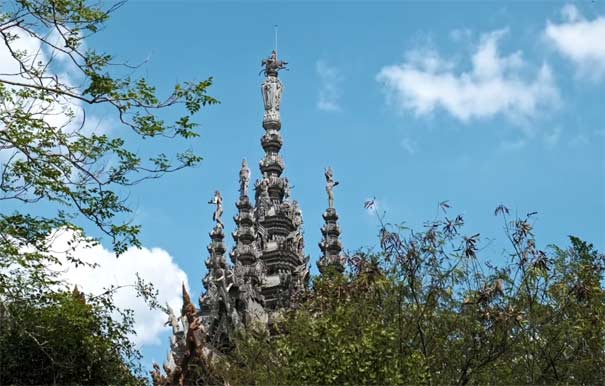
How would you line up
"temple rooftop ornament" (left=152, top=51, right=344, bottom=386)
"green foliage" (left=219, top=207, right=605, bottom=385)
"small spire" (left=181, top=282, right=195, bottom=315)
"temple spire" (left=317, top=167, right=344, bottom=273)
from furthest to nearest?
"temple spire" (left=317, top=167, right=344, bottom=273) → "temple rooftop ornament" (left=152, top=51, right=344, bottom=386) → "small spire" (left=181, top=282, right=195, bottom=315) → "green foliage" (left=219, top=207, right=605, bottom=385)

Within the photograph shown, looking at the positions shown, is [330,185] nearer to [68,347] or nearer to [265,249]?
[265,249]

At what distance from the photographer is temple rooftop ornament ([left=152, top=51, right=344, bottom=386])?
40.7 metres

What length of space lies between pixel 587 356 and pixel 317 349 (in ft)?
24.4

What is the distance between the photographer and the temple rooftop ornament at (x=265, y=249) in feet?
134

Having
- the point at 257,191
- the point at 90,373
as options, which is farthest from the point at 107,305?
the point at 257,191

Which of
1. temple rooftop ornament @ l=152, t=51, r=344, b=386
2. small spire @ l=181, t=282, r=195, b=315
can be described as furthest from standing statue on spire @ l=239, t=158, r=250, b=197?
small spire @ l=181, t=282, r=195, b=315

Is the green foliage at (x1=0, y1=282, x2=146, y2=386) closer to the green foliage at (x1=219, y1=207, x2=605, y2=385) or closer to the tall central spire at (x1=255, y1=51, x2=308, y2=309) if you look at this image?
the green foliage at (x1=219, y1=207, x2=605, y2=385)

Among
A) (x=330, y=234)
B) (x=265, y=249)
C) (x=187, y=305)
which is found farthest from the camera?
(x=330, y=234)

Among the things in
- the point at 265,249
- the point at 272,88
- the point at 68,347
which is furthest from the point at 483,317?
the point at 272,88

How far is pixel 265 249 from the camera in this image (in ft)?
170

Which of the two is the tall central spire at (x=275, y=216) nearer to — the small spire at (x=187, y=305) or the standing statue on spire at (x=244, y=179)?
the standing statue on spire at (x=244, y=179)

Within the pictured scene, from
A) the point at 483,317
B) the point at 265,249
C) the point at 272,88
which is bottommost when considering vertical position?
the point at 483,317

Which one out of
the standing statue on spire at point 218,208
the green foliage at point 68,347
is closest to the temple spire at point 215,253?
the standing statue on spire at point 218,208

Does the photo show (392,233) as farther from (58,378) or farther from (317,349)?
(58,378)
